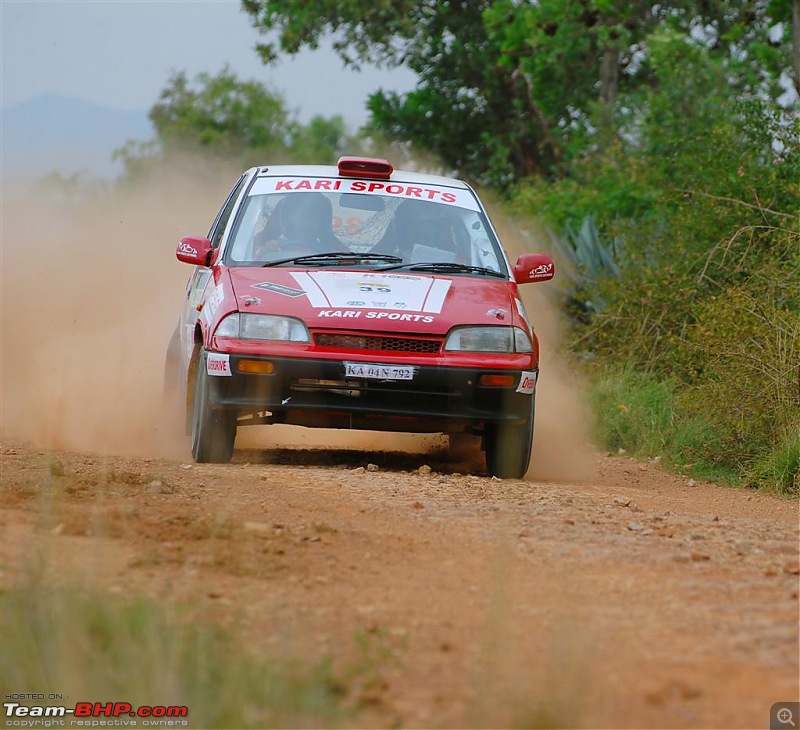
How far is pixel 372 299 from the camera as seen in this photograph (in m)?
8.13

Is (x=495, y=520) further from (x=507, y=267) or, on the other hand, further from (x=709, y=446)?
(x=709, y=446)

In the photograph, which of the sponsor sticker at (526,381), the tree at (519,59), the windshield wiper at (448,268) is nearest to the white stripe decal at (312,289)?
the windshield wiper at (448,268)

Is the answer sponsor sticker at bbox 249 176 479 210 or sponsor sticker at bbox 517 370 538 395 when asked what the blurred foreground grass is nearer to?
sponsor sticker at bbox 517 370 538 395

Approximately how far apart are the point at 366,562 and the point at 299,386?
2992 mm

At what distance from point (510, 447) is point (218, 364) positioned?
5.65 ft

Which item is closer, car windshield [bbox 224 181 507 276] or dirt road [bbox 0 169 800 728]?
dirt road [bbox 0 169 800 728]

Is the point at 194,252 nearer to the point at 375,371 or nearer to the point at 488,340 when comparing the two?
the point at 375,371

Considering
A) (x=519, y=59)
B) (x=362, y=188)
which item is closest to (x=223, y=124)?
(x=519, y=59)

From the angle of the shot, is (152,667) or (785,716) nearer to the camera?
(785,716)

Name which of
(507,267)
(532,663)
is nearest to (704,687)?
(532,663)

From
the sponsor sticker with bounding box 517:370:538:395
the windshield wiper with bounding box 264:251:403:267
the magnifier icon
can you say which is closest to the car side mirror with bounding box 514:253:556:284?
the windshield wiper with bounding box 264:251:403:267

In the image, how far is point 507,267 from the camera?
899 cm

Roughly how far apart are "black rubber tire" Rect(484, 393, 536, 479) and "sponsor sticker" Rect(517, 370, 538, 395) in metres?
0.12

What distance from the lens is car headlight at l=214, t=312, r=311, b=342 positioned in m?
7.97
